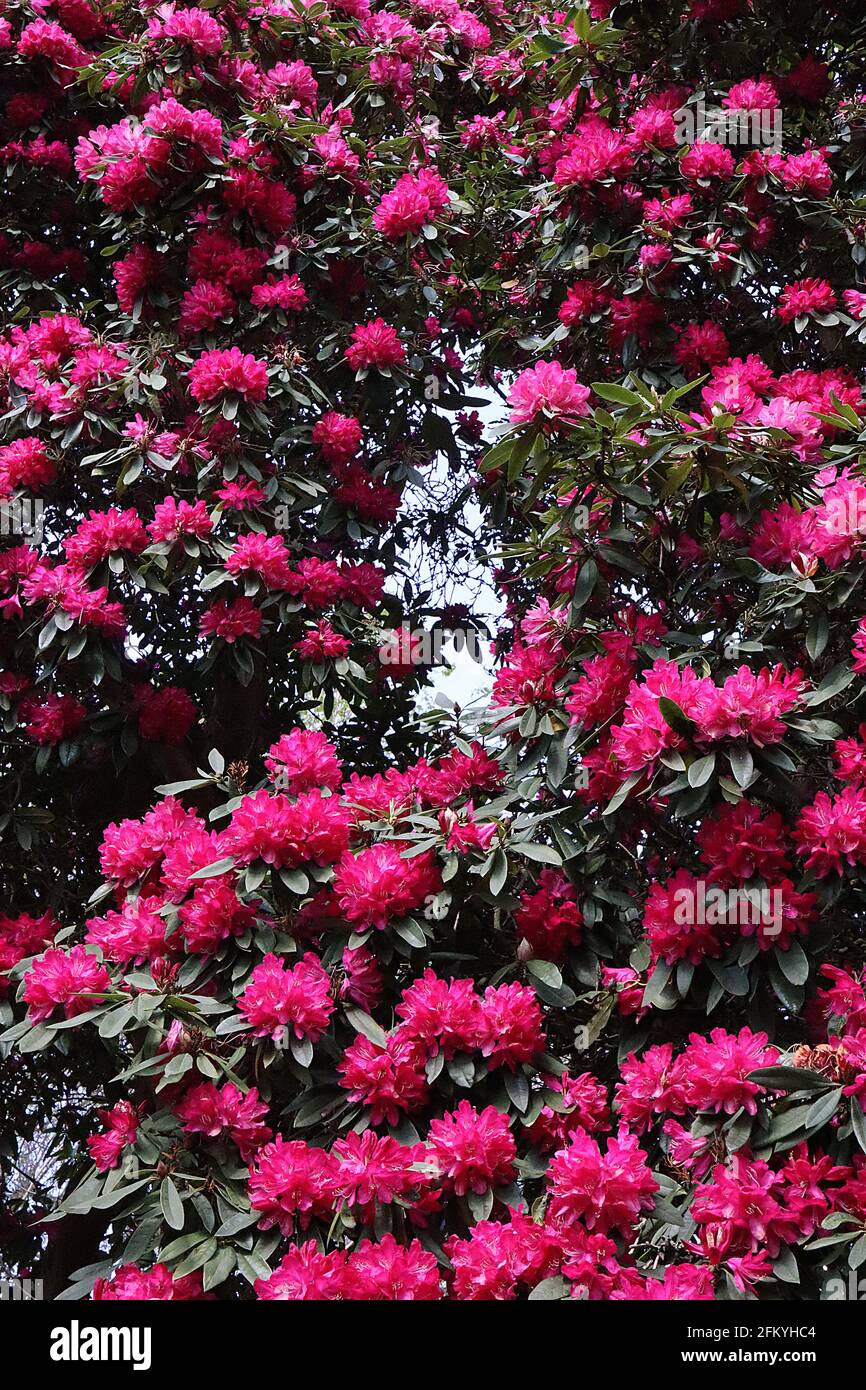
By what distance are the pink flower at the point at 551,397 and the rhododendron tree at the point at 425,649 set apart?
0.01 meters

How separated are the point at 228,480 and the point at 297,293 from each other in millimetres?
622

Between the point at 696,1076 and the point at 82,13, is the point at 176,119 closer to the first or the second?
the point at 82,13

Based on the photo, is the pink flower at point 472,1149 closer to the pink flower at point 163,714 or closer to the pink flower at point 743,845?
the pink flower at point 743,845

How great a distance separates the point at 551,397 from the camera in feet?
8.20

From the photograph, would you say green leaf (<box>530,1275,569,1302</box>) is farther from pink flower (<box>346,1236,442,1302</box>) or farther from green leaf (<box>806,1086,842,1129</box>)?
green leaf (<box>806,1086,842,1129</box>)

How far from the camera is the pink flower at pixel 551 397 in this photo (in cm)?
250

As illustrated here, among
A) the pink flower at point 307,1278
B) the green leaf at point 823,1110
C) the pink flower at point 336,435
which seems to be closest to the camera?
the green leaf at point 823,1110

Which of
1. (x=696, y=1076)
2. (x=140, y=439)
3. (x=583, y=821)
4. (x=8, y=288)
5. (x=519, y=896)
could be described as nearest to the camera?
(x=696, y=1076)

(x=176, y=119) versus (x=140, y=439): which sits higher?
(x=176, y=119)

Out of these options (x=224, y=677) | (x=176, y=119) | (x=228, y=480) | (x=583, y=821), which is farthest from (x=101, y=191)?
(x=583, y=821)

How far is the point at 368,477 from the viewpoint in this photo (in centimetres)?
373

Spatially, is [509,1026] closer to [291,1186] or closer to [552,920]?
[552,920]

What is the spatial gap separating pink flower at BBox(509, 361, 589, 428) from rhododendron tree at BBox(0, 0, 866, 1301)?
0.04 feet

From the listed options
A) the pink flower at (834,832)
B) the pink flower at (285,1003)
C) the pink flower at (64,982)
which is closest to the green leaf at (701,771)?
the pink flower at (834,832)
